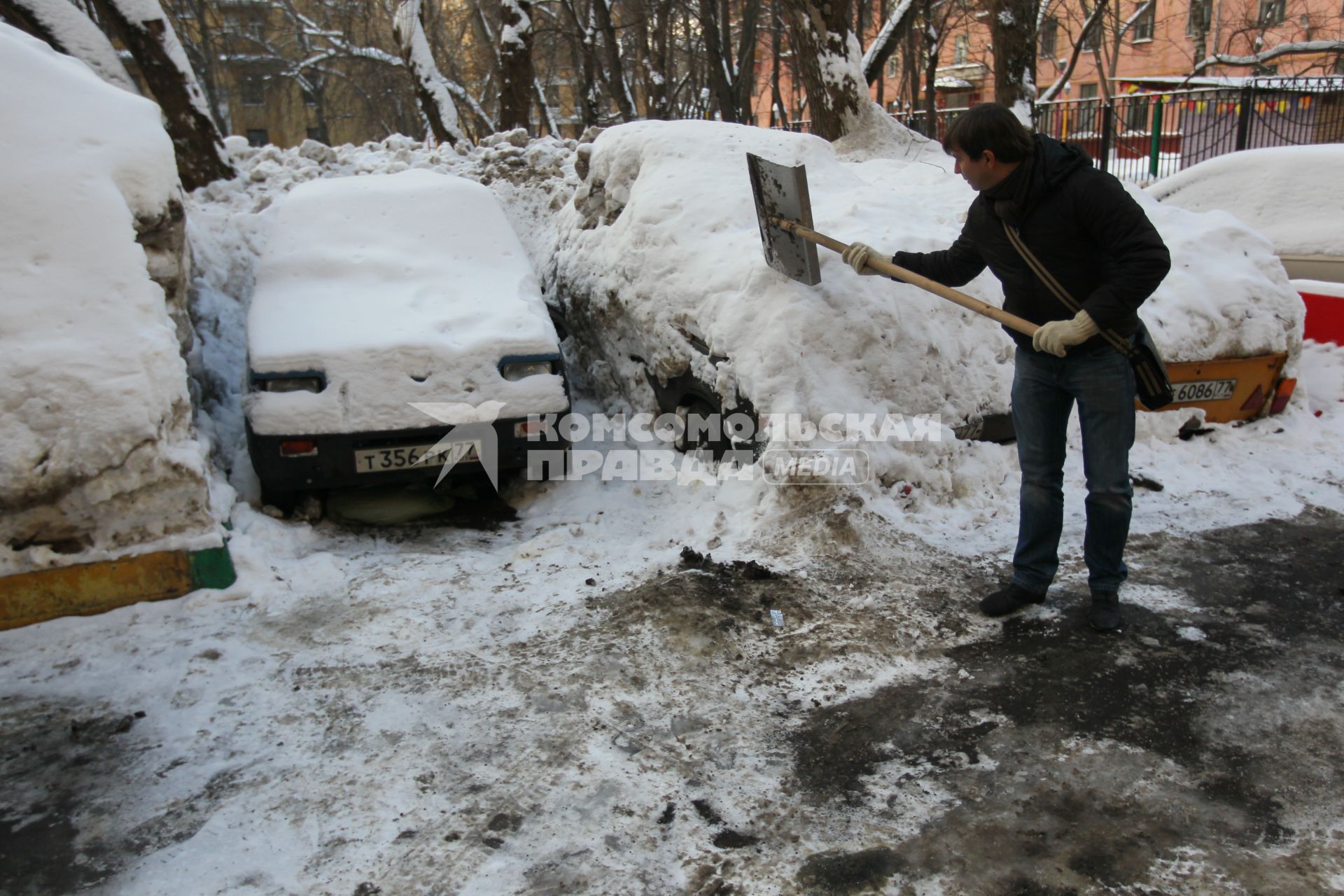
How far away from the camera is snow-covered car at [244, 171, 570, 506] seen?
4.49m

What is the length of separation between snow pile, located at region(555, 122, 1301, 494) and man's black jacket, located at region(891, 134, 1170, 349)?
1199 mm

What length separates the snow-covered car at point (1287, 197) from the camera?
7.30 meters

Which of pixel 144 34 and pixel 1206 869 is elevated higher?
pixel 144 34

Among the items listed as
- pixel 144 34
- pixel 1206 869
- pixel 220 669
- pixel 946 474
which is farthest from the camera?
pixel 144 34

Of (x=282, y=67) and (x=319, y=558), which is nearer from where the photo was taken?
(x=319, y=558)

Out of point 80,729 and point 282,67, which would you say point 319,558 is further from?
point 282,67

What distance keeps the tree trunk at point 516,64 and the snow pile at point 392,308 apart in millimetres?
8686

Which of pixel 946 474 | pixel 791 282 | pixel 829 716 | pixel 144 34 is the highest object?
pixel 144 34

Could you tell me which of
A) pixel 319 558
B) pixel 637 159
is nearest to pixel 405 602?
pixel 319 558

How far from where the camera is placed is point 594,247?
609cm

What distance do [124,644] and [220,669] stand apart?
1.49 feet

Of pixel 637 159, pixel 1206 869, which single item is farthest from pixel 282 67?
pixel 1206 869

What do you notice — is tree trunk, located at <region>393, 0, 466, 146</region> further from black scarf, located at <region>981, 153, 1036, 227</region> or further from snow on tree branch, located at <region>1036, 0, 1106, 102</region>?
black scarf, located at <region>981, 153, 1036, 227</region>

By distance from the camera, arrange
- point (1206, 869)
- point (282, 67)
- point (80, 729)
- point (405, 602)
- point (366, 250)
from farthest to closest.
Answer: point (282, 67)
point (366, 250)
point (405, 602)
point (80, 729)
point (1206, 869)
